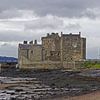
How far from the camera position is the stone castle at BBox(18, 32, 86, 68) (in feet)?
346

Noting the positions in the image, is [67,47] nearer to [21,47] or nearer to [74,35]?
[74,35]

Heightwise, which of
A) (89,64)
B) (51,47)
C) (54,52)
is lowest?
(89,64)

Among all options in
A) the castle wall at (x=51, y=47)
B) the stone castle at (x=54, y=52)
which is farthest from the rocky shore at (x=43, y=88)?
the castle wall at (x=51, y=47)

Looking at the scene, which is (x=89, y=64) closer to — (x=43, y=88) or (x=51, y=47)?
(x=51, y=47)

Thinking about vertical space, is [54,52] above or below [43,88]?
above

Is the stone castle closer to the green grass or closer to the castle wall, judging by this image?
the castle wall

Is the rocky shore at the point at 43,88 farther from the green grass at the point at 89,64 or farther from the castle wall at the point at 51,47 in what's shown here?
the castle wall at the point at 51,47

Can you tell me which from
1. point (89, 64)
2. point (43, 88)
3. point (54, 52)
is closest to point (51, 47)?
point (54, 52)

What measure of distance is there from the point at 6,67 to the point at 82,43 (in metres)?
27.1

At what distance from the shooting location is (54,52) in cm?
10981

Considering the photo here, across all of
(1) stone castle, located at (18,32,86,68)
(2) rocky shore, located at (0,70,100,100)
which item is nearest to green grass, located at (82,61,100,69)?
(1) stone castle, located at (18,32,86,68)

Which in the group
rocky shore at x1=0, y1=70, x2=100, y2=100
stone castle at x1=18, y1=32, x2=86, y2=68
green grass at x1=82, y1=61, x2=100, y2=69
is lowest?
rocky shore at x1=0, y1=70, x2=100, y2=100

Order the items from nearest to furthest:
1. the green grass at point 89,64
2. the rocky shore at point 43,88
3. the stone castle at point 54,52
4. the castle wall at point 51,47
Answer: the rocky shore at point 43,88 → the green grass at point 89,64 → the stone castle at point 54,52 → the castle wall at point 51,47

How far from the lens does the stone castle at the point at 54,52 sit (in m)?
106
